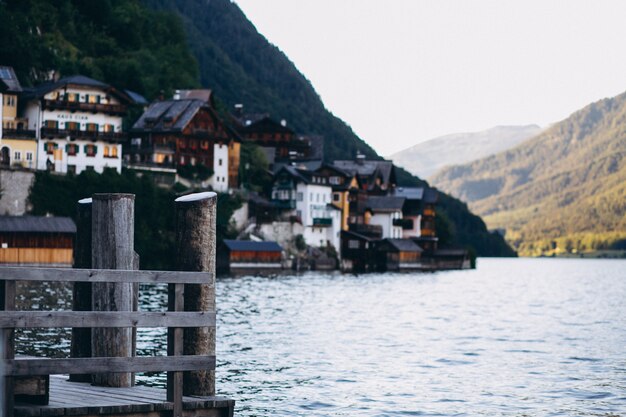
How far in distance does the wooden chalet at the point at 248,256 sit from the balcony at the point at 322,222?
1799 centimetres

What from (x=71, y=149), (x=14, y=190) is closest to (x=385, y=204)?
(x=71, y=149)

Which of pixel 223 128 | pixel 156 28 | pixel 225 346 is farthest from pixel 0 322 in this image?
pixel 156 28

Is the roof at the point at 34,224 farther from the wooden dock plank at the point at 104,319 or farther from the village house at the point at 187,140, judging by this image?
the wooden dock plank at the point at 104,319

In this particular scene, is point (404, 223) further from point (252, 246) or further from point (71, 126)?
point (71, 126)

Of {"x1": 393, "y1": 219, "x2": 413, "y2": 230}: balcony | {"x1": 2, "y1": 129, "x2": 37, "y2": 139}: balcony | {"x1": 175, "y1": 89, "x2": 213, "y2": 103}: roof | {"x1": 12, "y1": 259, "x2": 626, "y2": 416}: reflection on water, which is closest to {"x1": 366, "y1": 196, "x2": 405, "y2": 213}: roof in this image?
{"x1": 393, "y1": 219, "x2": 413, "y2": 230}: balcony

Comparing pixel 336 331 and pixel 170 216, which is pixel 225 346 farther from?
pixel 170 216

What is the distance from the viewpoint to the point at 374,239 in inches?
6752

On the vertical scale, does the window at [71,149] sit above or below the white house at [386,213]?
above

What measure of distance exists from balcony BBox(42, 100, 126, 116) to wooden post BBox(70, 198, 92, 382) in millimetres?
111462

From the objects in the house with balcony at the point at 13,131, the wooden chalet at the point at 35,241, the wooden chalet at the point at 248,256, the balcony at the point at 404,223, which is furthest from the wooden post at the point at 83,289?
the balcony at the point at 404,223

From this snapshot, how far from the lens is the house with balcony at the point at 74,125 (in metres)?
126

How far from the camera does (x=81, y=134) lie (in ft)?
423

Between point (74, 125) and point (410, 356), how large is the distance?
92.3 meters

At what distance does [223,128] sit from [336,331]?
315ft
